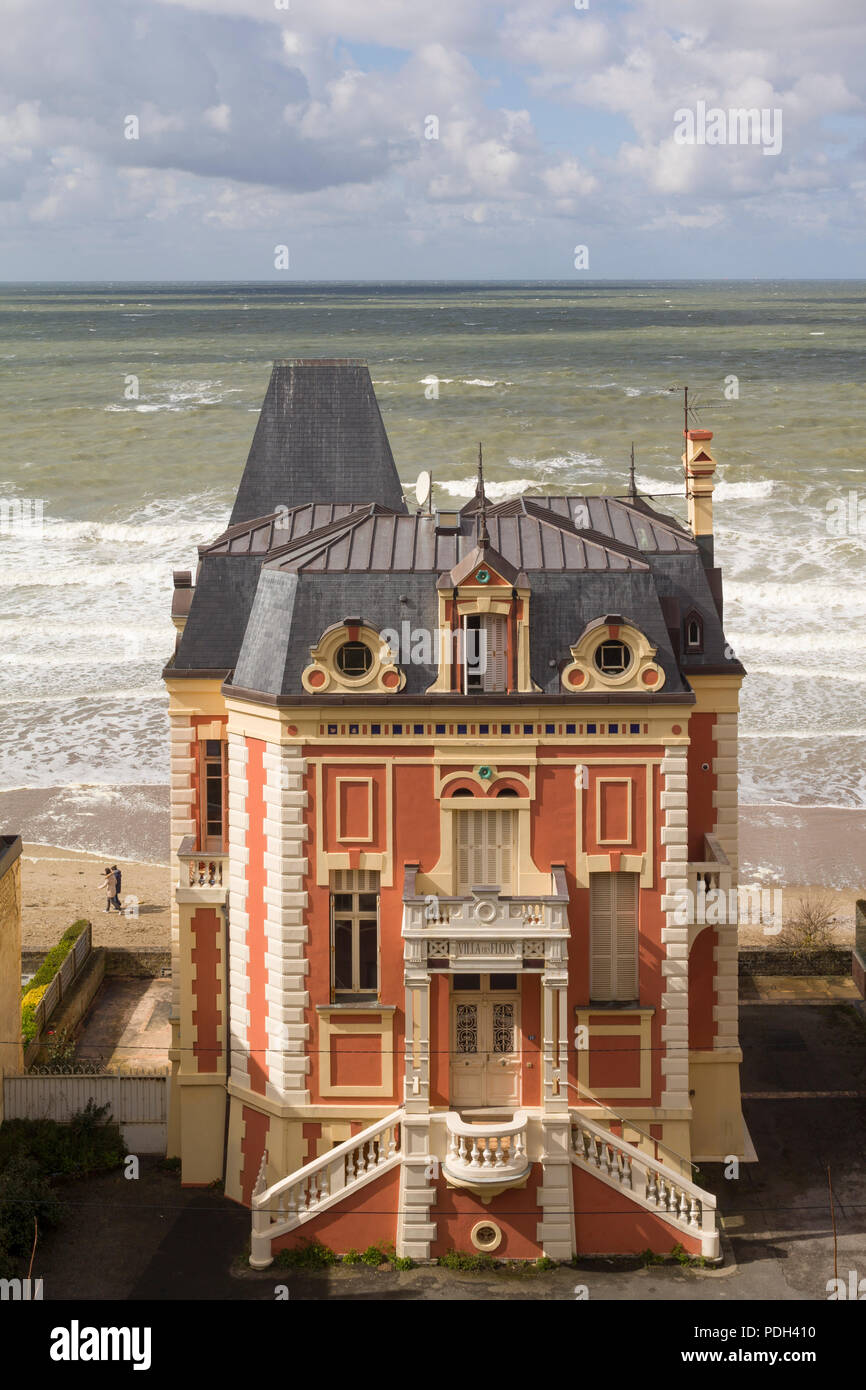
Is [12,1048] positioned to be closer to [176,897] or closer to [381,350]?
[176,897]

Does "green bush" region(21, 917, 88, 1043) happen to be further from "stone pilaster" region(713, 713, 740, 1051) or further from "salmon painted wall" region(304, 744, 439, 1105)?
"stone pilaster" region(713, 713, 740, 1051)

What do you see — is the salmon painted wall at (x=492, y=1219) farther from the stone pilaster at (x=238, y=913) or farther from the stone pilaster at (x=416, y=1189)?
the stone pilaster at (x=238, y=913)

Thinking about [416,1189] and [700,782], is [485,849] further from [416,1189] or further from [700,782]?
[416,1189]

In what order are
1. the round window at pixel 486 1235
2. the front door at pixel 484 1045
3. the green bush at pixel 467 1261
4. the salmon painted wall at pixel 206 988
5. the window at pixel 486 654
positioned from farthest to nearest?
the salmon painted wall at pixel 206 988 → the front door at pixel 484 1045 → the window at pixel 486 654 → the round window at pixel 486 1235 → the green bush at pixel 467 1261

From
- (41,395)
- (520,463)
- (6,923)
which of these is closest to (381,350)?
(41,395)

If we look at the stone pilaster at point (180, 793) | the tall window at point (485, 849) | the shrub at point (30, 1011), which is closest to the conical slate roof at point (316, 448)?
the stone pilaster at point (180, 793)

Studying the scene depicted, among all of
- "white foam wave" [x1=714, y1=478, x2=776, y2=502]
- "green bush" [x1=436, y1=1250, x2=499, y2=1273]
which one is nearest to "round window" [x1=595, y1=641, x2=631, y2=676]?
"green bush" [x1=436, y1=1250, x2=499, y2=1273]

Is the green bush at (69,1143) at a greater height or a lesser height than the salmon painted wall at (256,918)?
lesser
